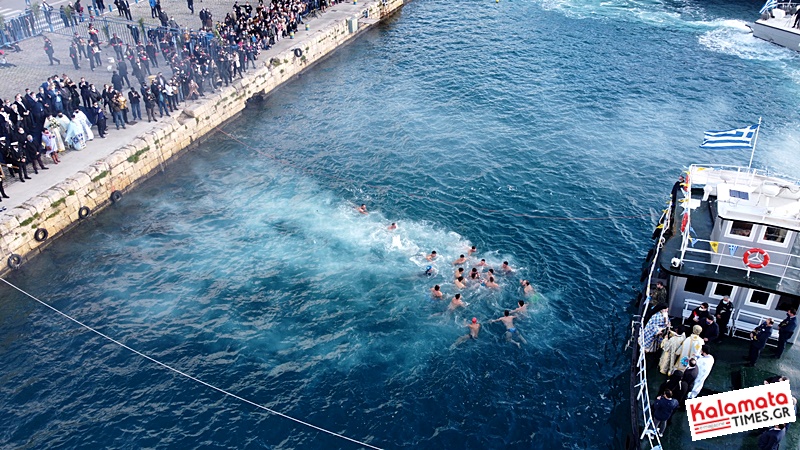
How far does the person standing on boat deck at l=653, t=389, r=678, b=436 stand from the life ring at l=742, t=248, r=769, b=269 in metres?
6.14

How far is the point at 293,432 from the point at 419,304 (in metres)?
8.30

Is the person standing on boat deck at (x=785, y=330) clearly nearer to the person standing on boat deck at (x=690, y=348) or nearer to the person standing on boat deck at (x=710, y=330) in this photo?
the person standing on boat deck at (x=710, y=330)

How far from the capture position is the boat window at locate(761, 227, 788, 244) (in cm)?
2292

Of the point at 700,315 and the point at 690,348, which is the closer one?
the point at 690,348

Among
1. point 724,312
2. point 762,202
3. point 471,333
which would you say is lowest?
point 471,333

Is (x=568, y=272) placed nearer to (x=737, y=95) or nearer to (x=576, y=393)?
(x=576, y=393)

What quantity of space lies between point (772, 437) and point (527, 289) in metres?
12.0

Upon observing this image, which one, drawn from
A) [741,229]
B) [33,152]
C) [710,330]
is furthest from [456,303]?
[33,152]

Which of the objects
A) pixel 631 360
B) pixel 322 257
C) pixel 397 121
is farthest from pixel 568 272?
pixel 397 121

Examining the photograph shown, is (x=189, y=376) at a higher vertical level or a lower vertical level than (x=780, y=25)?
lower

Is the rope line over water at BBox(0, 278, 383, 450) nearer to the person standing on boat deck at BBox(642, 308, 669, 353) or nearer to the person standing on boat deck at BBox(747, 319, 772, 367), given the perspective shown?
the person standing on boat deck at BBox(642, 308, 669, 353)

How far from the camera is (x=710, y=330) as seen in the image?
22.8 m

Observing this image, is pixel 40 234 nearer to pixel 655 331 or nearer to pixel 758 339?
pixel 655 331

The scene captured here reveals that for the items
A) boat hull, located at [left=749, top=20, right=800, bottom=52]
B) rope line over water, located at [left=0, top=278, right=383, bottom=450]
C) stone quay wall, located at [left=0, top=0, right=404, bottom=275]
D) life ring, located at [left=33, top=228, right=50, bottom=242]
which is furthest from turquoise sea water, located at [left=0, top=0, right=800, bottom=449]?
boat hull, located at [left=749, top=20, right=800, bottom=52]
